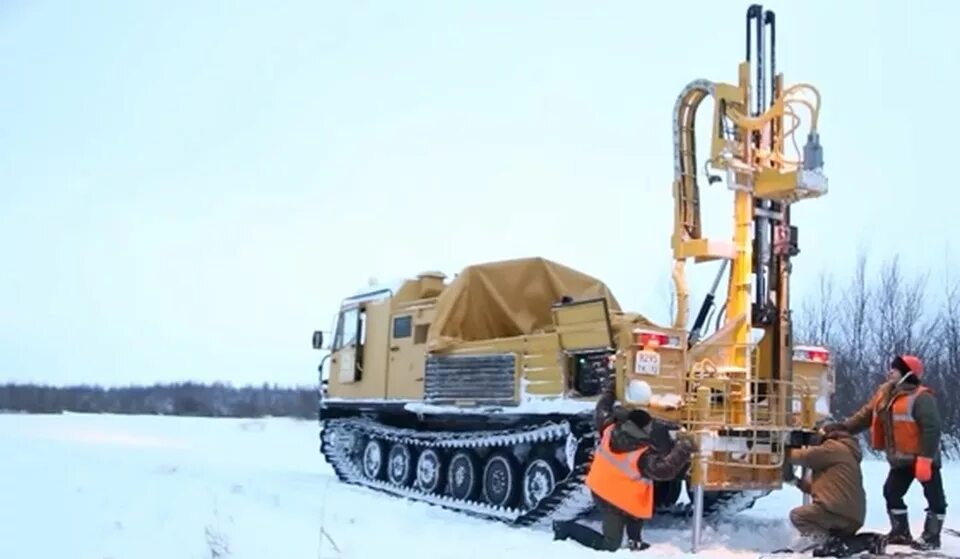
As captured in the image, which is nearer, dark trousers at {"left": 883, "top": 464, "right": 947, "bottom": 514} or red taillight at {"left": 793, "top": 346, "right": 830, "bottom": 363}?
dark trousers at {"left": 883, "top": 464, "right": 947, "bottom": 514}

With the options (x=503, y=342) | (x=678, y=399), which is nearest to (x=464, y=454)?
(x=503, y=342)

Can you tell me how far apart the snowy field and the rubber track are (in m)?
0.27

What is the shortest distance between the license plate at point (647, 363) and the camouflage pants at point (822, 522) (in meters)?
1.96

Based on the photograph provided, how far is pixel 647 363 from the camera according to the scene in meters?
10.5

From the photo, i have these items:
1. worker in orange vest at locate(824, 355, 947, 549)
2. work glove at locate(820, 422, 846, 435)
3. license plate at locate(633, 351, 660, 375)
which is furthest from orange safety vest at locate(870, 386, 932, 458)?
license plate at locate(633, 351, 660, 375)

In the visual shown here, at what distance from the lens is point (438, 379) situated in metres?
13.9

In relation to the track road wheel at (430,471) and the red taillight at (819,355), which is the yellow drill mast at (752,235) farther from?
the track road wheel at (430,471)

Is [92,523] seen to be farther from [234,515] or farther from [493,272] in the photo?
[493,272]

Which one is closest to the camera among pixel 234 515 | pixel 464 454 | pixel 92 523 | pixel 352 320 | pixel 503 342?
pixel 92 523

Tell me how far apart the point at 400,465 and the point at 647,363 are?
6210 millimetres

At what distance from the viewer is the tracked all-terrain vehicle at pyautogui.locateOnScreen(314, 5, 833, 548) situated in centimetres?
1055

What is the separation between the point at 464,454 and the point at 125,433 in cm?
1880

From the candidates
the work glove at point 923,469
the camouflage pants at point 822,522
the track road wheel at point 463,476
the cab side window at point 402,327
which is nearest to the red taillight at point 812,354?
the work glove at point 923,469

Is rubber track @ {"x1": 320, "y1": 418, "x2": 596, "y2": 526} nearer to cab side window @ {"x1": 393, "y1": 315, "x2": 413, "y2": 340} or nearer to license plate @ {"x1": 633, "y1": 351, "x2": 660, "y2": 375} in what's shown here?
license plate @ {"x1": 633, "y1": 351, "x2": 660, "y2": 375}
